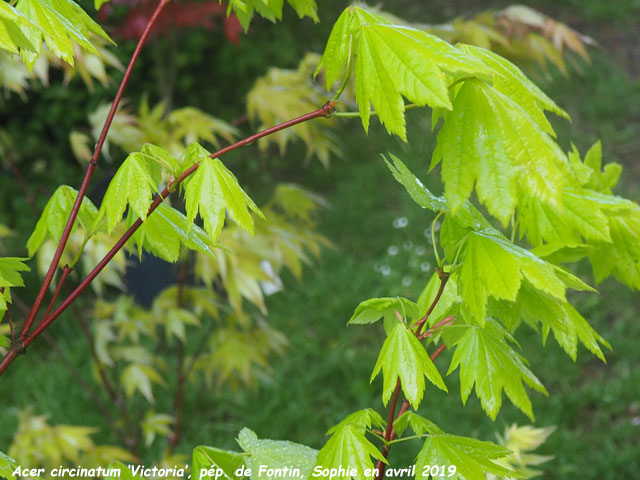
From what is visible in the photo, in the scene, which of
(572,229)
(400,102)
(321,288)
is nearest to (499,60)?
(400,102)

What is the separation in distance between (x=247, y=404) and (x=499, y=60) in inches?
101

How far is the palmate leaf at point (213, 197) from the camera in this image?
2.96 ft

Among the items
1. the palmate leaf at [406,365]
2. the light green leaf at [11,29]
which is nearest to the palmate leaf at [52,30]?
the light green leaf at [11,29]

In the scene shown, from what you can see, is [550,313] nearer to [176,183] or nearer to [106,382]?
[176,183]

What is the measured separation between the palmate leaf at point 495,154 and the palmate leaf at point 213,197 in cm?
27

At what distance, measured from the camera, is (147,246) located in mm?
1149

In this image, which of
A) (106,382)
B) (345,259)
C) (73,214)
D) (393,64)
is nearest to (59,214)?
(73,214)

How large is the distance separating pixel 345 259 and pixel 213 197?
3227mm

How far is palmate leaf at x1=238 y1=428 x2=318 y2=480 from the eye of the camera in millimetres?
922

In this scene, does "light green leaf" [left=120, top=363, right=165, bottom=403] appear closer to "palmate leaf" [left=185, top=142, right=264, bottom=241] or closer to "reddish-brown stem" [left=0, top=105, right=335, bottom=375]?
"reddish-brown stem" [left=0, top=105, right=335, bottom=375]

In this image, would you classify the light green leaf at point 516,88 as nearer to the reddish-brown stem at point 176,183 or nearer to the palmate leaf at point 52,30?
the reddish-brown stem at point 176,183

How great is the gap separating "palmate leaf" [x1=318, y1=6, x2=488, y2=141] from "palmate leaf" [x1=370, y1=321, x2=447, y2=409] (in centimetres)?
27

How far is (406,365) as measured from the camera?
865 mm

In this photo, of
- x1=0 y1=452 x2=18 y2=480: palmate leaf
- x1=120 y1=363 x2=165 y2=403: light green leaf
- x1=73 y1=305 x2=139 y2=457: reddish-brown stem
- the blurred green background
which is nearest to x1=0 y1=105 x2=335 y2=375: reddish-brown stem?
x1=0 y1=452 x2=18 y2=480: palmate leaf
